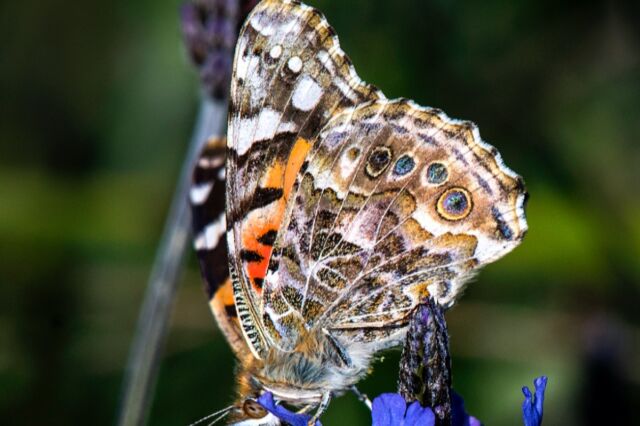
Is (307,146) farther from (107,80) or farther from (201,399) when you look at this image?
(107,80)

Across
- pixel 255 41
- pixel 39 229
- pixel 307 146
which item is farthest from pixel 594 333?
pixel 39 229

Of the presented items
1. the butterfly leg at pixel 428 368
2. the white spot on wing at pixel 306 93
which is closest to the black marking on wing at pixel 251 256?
the white spot on wing at pixel 306 93

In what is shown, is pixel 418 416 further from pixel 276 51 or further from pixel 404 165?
pixel 276 51

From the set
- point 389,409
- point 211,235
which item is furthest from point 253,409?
point 211,235

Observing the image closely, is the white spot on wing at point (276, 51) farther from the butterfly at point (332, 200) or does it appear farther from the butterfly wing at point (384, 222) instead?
the butterfly wing at point (384, 222)

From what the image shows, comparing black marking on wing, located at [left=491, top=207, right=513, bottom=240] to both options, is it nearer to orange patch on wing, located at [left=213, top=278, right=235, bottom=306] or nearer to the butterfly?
the butterfly

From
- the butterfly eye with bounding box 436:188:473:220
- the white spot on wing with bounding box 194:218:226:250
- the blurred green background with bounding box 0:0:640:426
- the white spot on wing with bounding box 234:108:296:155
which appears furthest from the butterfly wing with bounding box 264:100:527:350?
the blurred green background with bounding box 0:0:640:426
